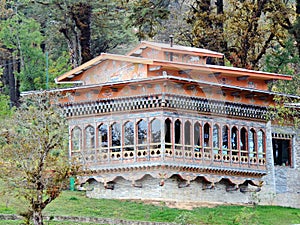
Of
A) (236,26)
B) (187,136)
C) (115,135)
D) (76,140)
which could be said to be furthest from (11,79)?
(187,136)

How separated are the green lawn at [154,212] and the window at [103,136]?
→ 8.27 ft

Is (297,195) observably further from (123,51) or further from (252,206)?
(123,51)

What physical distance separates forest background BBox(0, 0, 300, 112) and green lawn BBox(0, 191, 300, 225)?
41.6 ft

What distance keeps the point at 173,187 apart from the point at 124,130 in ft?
10.7

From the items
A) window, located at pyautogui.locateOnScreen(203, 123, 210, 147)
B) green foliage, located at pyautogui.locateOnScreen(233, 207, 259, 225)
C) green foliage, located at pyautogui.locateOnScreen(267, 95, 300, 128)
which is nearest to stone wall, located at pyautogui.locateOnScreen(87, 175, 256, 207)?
window, located at pyautogui.locateOnScreen(203, 123, 210, 147)

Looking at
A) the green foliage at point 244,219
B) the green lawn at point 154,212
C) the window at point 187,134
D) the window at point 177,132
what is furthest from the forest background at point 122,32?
the green foliage at point 244,219

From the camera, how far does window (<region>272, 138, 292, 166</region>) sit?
4325cm

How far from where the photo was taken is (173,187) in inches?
1500

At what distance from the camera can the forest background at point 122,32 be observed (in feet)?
161

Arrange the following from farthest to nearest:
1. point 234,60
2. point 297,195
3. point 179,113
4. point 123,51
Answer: point 123,51 < point 234,60 < point 297,195 < point 179,113

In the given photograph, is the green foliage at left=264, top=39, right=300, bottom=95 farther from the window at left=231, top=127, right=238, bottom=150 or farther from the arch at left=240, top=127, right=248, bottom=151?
the window at left=231, top=127, right=238, bottom=150

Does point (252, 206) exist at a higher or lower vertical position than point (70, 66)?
lower

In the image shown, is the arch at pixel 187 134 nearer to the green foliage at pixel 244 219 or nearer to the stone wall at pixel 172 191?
the stone wall at pixel 172 191

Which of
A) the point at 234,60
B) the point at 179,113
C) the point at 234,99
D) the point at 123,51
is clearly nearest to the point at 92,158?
the point at 179,113
